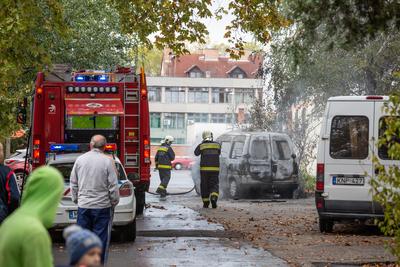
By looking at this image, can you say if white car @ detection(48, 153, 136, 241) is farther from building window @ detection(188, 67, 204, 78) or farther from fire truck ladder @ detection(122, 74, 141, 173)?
building window @ detection(188, 67, 204, 78)

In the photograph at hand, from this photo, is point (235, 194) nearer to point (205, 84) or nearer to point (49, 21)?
point (49, 21)

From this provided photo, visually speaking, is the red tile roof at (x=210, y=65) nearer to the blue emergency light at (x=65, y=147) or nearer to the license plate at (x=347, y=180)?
the blue emergency light at (x=65, y=147)

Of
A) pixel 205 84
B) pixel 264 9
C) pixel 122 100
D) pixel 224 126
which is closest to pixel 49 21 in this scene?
pixel 122 100

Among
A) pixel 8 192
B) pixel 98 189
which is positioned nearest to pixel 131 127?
pixel 98 189

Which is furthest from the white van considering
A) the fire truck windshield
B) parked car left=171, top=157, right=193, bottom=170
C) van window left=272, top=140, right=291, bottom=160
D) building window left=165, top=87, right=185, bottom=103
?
building window left=165, top=87, right=185, bottom=103

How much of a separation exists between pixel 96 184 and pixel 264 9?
7941mm

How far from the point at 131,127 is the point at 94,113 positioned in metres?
0.84

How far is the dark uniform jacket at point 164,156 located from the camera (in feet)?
77.3

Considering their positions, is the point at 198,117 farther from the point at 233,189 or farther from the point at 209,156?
the point at 209,156

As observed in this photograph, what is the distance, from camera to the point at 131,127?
17.2m

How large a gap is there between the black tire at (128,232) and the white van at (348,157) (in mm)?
3173

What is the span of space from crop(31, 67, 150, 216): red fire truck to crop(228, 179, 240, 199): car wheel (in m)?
6.53

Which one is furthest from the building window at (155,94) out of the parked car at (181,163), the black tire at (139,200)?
the black tire at (139,200)

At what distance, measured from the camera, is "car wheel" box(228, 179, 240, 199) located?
77.4 feet
